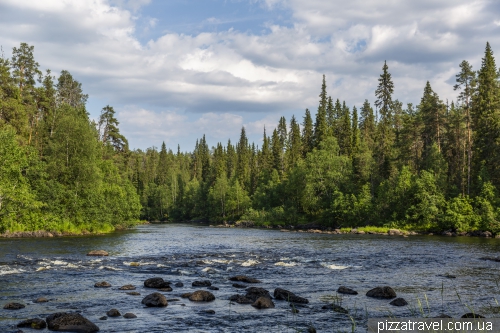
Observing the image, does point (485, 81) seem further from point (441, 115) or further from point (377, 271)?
point (377, 271)

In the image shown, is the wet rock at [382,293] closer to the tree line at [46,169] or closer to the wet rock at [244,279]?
the wet rock at [244,279]

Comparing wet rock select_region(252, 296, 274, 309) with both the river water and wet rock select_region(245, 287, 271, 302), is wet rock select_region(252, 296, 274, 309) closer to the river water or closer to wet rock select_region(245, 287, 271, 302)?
the river water

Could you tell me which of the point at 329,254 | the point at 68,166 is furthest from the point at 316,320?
the point at 68,166

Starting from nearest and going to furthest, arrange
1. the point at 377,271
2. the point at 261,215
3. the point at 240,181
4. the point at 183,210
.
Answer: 1. the point at 377,271
2. the point at 261,215
3. the point at 240,181
4. the point at 183,210

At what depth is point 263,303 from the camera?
Result: 16031 mm

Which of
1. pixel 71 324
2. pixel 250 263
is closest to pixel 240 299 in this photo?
pixel 71 324

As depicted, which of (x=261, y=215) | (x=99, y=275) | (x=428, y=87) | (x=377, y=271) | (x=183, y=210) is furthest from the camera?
(x=183, y=210)

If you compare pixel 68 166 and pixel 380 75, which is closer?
pixel 68 166

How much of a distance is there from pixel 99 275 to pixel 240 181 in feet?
334

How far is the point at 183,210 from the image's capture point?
13525cm

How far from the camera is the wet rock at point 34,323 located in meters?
13.1

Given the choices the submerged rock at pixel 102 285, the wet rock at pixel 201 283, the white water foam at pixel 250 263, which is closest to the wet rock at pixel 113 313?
the submerged rock at pixel 102 285

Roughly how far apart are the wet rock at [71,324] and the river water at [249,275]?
45cm

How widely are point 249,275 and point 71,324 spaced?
12.4 meters
